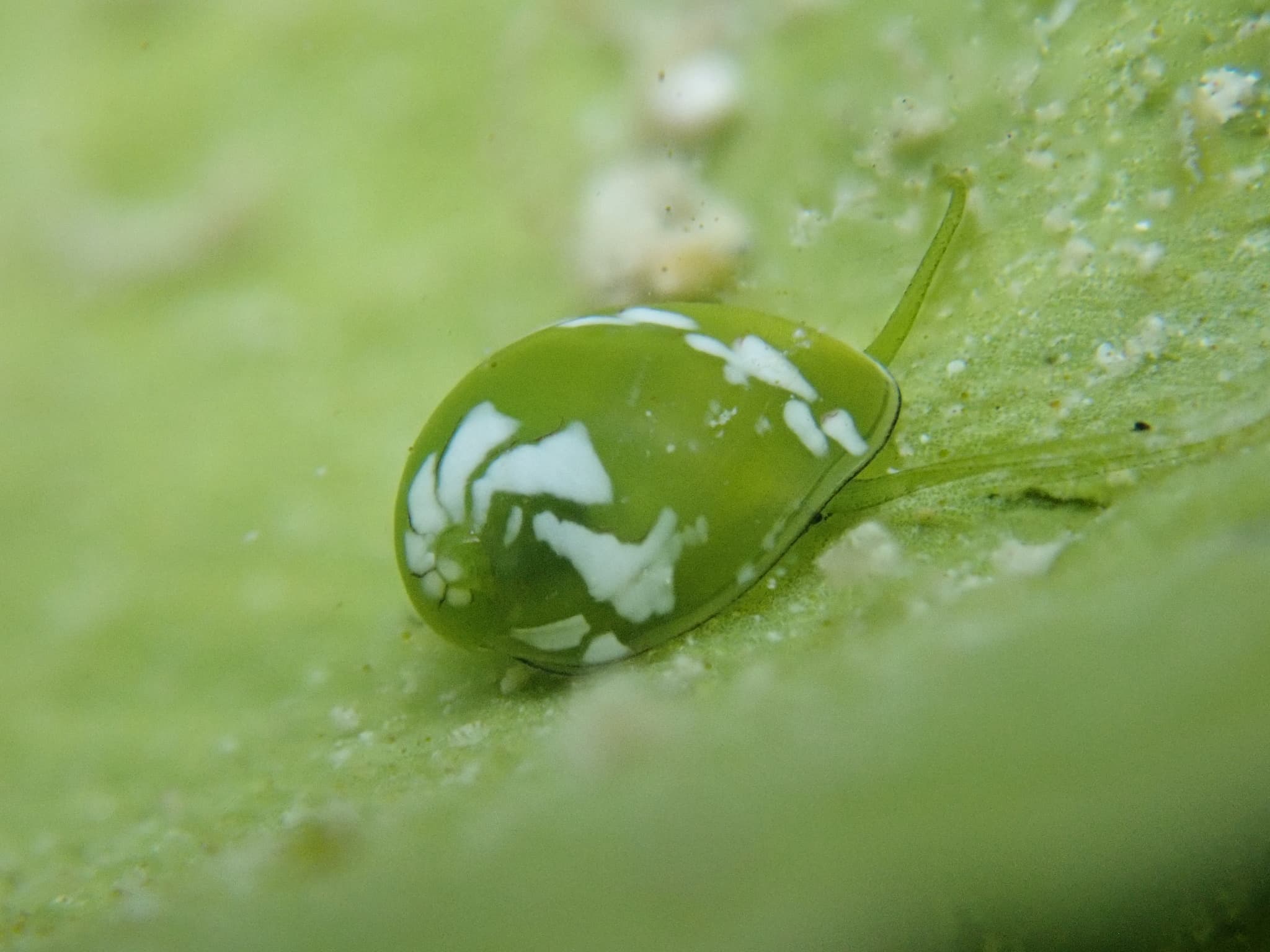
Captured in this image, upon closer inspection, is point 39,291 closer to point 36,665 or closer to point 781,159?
point 36,665

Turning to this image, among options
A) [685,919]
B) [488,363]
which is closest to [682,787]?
[685,919]

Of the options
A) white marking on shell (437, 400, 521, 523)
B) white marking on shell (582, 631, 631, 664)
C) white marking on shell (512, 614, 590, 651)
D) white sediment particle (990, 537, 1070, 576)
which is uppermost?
white marking on shell (437, 400, 521, 523)

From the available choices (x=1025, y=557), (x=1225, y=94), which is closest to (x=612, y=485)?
(x=1025, y=557)

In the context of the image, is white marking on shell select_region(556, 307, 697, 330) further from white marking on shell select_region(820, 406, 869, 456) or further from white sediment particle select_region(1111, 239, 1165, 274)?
white sediment particle select_region(1111, 239, 1165, 274)

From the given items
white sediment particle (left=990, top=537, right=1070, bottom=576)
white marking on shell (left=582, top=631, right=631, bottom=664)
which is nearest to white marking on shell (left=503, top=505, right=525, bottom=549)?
white marking on shell (left=582, top=631, right=631, bottom=664)

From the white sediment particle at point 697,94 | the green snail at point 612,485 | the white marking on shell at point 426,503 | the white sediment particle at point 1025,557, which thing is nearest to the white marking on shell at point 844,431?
the green snail at point 612,485

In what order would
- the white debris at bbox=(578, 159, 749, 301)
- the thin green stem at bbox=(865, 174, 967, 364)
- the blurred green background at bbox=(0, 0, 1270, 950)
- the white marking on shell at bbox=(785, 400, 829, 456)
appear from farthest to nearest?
the white debris at bbox=(578, 159, 749, 301), the thin green stem at bbox=(865, 174, 967, 364), the white marking on shell at bbox=(785, 400, 829, 456), the blurred green background at bbox=(0, 0, 1270, 950)

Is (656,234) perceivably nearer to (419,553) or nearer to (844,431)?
(844,431)

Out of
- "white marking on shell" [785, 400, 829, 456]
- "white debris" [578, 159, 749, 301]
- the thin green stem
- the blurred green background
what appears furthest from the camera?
"white debris" [578, 159, 749, 301]
